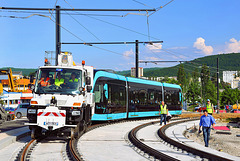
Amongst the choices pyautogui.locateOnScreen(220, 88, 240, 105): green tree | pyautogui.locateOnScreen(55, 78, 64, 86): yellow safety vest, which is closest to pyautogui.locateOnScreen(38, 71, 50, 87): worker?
pyautogui.locateOnScreen(55, 78, 64, 86): yellow safety vest

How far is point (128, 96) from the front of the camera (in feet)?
79.0

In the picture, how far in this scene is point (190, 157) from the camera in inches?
402

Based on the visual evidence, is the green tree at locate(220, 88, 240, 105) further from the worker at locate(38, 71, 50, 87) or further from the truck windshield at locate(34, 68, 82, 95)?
the worker at locate(38, 71, 50, 87)

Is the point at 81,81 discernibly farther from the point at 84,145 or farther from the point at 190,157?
the point at 190,157

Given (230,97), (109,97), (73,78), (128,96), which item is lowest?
(109,97)

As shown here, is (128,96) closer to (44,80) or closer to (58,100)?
(44,80)

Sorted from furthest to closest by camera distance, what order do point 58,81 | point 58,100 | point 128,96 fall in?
point 128,96, point 58,81, point 58,100

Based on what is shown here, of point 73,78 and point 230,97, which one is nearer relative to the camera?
point 73,78

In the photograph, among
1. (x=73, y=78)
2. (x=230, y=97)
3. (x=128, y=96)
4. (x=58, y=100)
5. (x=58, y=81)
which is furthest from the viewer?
(x=230, y=97)

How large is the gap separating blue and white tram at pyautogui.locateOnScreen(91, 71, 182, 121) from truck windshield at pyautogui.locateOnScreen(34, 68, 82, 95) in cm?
496

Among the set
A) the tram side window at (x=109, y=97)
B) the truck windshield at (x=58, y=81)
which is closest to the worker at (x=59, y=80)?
the truck windshield at (x=58, y=81)

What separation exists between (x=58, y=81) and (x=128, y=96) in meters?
11.6

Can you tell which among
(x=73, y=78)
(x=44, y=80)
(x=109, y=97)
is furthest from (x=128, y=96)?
(x=44, y=80)

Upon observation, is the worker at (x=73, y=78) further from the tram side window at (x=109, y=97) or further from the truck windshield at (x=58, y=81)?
the tram side window at (x=109, y=97)
